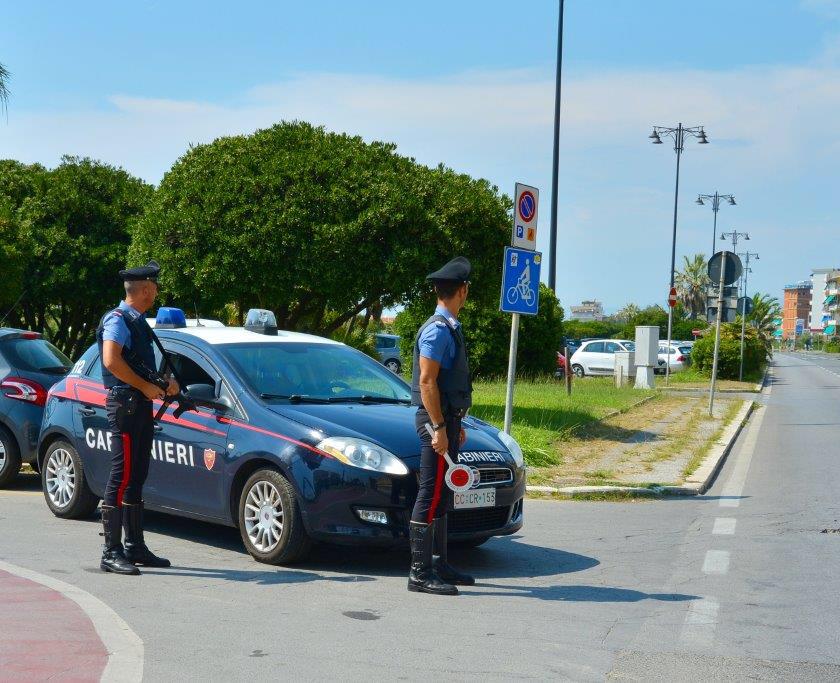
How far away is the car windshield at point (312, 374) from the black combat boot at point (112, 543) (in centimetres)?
123

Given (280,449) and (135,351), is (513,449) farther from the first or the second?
(135,351)

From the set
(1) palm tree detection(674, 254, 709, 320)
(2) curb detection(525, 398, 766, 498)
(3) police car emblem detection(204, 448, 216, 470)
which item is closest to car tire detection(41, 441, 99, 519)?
(3) police car emblem detection(204, 448, 216, 470)

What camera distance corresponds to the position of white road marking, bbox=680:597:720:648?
17.7 ft

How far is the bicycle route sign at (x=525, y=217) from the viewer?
11.2 m

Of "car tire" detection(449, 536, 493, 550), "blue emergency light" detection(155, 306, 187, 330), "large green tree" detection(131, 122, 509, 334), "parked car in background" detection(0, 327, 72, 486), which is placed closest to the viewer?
"car tire" detection(449, 536, 493, 550)

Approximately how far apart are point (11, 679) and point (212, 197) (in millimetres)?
12817

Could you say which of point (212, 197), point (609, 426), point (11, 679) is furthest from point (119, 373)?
point (609, 426)

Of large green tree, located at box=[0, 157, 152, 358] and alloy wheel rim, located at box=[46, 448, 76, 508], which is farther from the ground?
large green tree, located at box=[0, 157, 152, 358]

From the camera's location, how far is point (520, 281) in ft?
37.9

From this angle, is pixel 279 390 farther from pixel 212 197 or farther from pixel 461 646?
pixel 212 197

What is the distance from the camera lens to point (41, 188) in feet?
70.6

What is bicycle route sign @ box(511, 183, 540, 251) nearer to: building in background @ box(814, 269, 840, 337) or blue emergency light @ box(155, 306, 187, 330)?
blue emergency light @ box(155, 306, 187, 330)

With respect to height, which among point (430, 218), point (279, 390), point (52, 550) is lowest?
→ point (52, 550)

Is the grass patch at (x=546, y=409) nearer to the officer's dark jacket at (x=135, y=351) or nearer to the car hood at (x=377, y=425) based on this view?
the car hood at (x=377, y=425)
